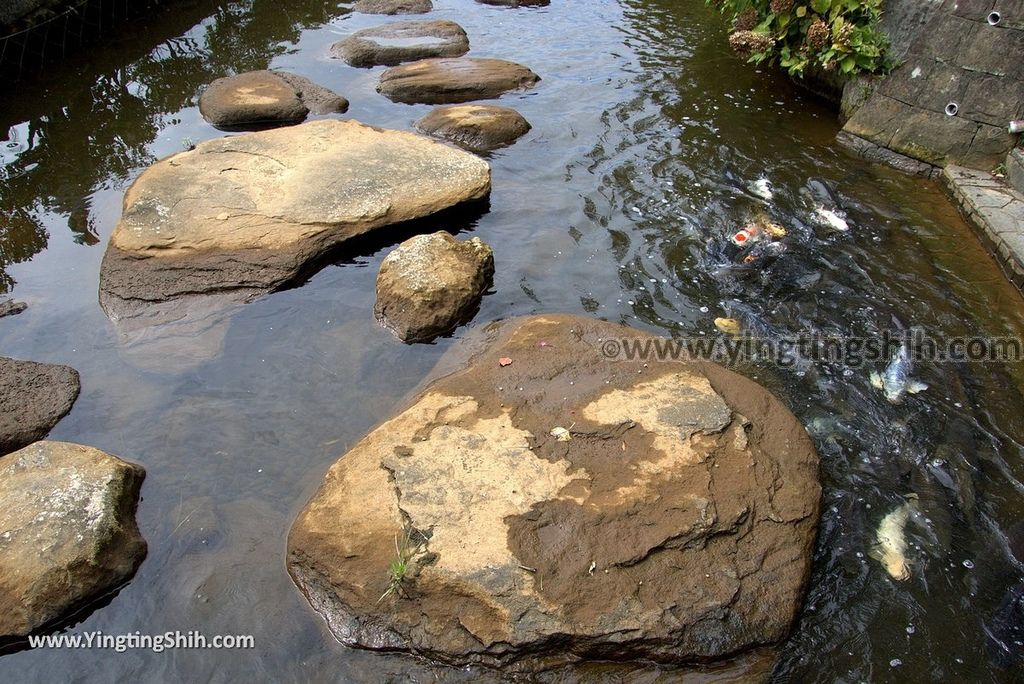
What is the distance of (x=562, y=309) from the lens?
570 centimetres

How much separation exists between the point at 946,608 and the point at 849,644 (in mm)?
583

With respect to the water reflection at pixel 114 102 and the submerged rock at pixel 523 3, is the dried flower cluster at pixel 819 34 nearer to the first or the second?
the submerged rock at pixel 523 3

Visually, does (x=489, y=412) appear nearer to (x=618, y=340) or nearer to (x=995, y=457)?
(x=618, y=340)

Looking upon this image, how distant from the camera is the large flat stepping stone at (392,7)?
11.6 metres

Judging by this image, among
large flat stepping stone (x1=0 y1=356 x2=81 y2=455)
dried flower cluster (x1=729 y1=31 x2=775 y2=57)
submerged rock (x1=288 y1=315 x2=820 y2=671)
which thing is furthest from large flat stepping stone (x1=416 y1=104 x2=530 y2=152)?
large flat stepping stone (x1=0 y1=356 x2=81 y2=455)

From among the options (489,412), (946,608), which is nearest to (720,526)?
(946,608)

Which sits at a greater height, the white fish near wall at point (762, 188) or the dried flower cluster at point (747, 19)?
the dried flower cluster at point (747, 19)

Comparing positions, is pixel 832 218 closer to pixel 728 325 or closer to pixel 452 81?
pixel 728 325

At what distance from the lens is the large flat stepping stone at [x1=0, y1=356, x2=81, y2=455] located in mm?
4559

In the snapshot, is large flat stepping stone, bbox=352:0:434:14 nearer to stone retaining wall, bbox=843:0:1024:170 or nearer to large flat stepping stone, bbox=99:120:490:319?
large flat stepping stone, bbox=99:120:490:319

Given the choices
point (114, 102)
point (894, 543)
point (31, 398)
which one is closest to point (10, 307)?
point (31, 398)

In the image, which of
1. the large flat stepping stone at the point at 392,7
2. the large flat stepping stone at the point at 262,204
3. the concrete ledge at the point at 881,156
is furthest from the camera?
the large flat stepping stone at the point at 392,7

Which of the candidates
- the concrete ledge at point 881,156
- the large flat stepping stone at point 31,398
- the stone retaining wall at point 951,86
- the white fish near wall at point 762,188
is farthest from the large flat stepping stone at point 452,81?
the large flat stepping stone at point 31,398

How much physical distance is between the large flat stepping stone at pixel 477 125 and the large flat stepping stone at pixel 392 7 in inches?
166
